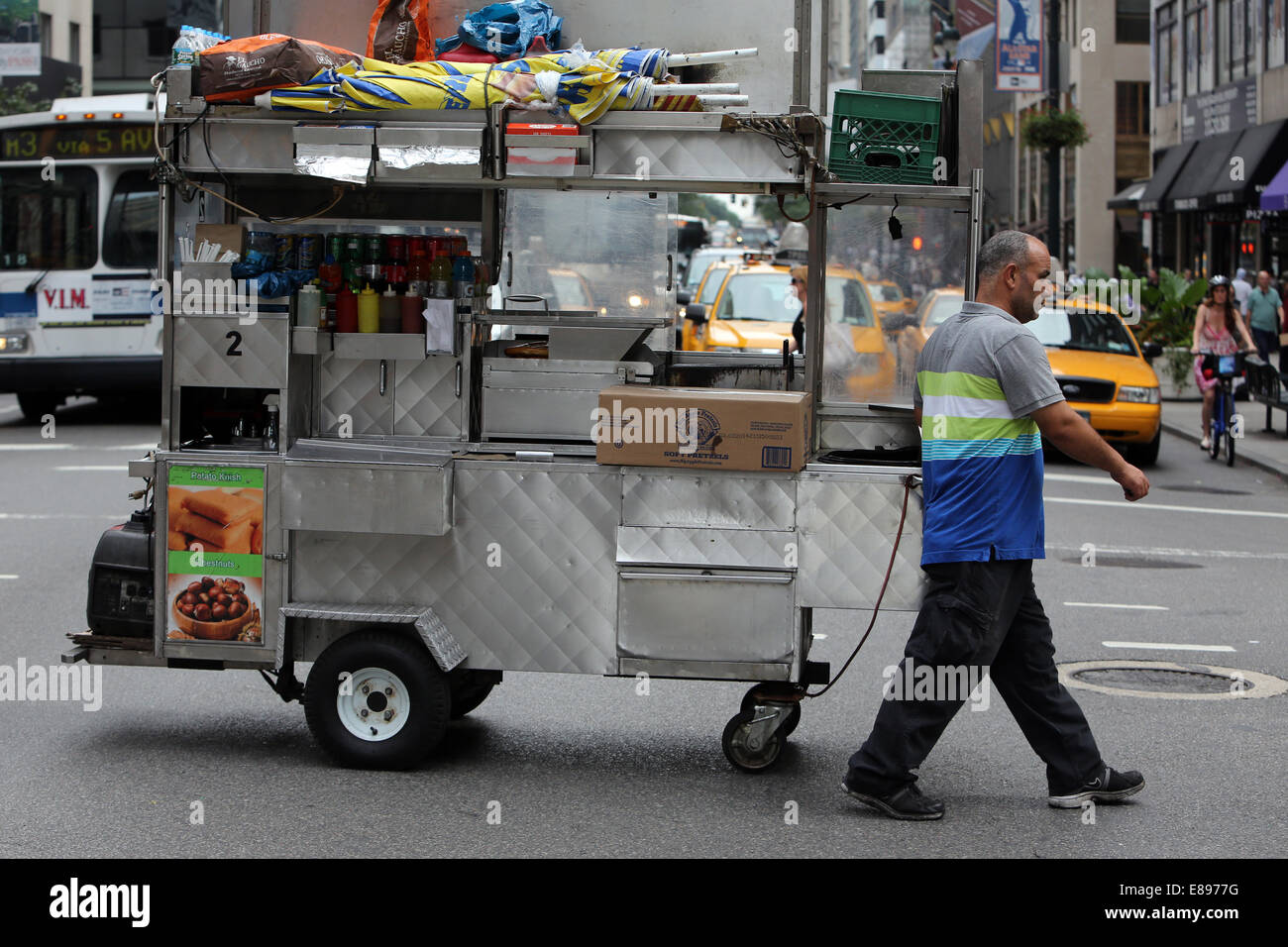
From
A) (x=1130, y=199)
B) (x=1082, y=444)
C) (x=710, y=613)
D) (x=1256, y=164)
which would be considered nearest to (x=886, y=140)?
(x=1082, y=444)

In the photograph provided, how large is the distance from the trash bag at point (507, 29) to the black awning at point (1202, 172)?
2967cm

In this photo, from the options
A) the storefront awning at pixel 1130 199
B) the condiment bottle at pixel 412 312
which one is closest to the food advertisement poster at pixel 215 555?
the condiment bottle at pixel 412 312

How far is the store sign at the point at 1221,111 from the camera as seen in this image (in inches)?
1357

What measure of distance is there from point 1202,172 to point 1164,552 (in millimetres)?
25900

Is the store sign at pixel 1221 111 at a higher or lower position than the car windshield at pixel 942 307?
higher

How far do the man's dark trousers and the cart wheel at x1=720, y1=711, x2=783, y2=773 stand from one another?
21.5 inches

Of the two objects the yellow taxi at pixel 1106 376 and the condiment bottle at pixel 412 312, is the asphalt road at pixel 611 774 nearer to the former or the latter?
the condiment bottle at pixel 412 312

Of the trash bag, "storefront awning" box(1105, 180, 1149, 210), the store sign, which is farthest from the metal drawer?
"storefront awning" box(1105, 180, 1149, 210)

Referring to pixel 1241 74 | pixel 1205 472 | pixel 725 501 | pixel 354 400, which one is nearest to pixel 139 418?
pixel 1205 472

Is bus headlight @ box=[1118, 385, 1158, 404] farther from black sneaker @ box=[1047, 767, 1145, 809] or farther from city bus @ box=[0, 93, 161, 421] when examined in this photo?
black sneaker @ box=[1047, 767, 1145, 809]

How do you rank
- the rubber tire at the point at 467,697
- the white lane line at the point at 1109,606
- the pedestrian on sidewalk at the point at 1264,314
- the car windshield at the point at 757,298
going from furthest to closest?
the pedestrian on sidewalk at the point at 1264,314 < the car windshield at the point at 757,298 < the white lane line at the point at 1109,606 < the rubber tire at the point at 467,697

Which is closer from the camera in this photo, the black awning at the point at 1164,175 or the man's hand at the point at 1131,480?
the man's hand at the point at 1131,480

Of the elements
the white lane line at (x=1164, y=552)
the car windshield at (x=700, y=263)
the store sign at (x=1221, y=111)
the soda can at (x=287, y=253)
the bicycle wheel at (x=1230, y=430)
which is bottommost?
the white lane line at (x=1164, y=552)
